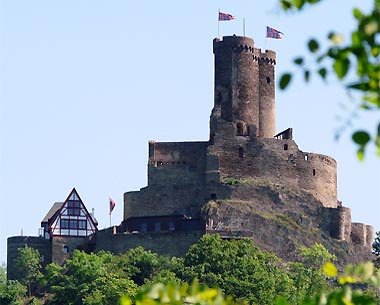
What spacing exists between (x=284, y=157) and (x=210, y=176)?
15.0 feet

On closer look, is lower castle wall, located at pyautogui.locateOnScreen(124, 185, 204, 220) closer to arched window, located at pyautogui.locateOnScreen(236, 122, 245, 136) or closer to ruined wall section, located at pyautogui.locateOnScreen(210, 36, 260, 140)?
ruined wall section, located at pyautogui.locateOnScreen(210, 36, 260, 140)

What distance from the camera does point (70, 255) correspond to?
8050 centimetres

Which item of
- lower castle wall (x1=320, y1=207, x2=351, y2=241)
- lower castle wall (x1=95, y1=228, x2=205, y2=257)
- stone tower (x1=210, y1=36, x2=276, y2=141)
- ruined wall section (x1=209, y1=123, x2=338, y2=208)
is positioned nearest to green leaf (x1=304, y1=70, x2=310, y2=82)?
lower castle wall (x1=95, y1=228, x2=205, y2=257)

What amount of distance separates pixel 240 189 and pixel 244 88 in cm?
657

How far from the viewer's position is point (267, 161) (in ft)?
263

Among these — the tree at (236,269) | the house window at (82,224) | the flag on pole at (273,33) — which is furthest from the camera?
the flag on pole at (273,33)

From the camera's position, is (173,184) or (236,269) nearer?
(236,269)

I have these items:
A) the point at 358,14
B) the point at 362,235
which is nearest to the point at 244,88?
the point at 362,235

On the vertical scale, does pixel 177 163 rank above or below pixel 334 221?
above

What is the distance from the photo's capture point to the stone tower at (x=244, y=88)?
81062 millimetres

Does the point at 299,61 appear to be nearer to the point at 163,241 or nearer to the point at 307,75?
the point at 307,75

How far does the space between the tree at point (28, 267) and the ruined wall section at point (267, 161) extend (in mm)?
11507

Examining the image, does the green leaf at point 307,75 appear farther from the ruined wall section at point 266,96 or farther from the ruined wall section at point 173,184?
the ruined wall section at point 266,96

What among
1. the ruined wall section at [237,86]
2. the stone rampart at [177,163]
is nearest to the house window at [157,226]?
the stone rampart at [177,163]
